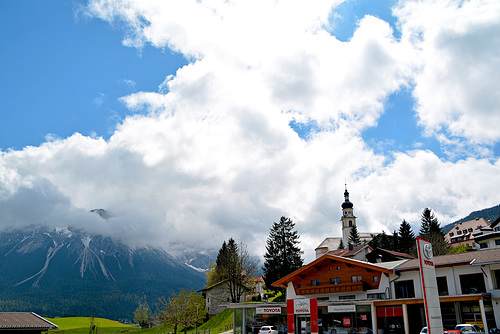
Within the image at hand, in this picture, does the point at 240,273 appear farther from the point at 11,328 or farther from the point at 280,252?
the point at 11,328

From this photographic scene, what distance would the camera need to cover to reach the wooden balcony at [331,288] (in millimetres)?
42344

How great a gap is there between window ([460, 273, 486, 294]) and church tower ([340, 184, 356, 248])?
322 feet

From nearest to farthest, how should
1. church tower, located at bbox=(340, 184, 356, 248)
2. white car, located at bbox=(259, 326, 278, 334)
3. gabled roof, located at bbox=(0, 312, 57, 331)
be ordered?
white car, located at bbox=(259, 326, 278, 334), gabled roof, located at bbox=(0, 312, 57, 331), church tower, located at bbox=(340, 184, 356, 248)

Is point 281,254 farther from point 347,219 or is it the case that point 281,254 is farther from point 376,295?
point 347,219

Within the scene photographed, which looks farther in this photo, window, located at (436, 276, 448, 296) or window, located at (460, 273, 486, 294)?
window, located at (436, 276, 448, 296)

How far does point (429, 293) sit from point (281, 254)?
54647mm

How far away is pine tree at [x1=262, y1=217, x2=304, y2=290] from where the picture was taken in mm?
71938

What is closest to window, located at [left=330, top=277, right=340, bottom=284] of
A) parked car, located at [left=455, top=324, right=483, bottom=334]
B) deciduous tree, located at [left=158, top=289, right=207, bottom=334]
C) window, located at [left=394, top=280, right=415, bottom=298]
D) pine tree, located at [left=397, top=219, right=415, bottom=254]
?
window, located at [left=394, top=280, right=415, bottom=298]

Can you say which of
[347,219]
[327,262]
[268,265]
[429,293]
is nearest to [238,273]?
[268,265]

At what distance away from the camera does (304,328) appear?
39719 millimetres

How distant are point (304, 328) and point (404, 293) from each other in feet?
34.7

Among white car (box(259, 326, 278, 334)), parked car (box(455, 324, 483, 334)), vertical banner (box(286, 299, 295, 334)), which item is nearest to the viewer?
parked car (box(455, 324, 483, 334))

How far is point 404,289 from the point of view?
39.5 m

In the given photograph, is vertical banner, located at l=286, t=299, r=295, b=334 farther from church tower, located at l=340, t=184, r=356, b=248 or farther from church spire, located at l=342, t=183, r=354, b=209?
church spire, located at l=342, t=183, r=354, b=209
